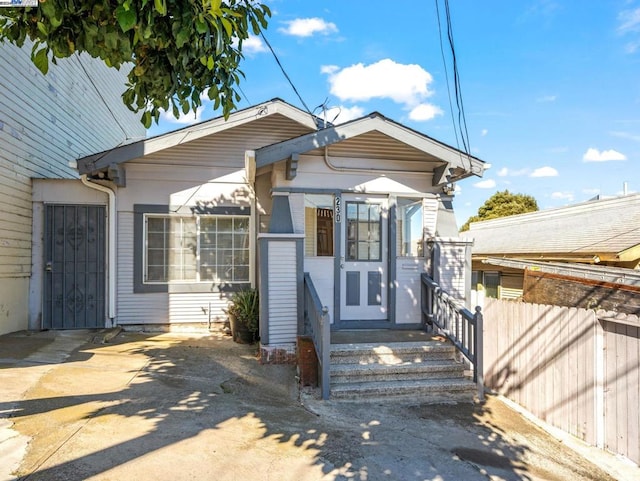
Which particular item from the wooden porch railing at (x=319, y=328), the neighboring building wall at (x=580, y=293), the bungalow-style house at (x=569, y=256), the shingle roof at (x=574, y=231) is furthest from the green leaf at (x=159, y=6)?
the shingle roof at (x=574, y=231)

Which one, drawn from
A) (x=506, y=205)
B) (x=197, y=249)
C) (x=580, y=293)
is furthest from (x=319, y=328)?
(x=506, y=205)

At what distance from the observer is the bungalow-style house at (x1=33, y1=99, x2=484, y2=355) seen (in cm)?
629

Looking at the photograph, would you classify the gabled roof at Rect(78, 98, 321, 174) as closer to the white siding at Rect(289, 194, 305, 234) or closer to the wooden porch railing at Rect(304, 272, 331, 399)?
the white siding at Rect(289, 194, 305, 234)

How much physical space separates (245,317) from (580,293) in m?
5.34

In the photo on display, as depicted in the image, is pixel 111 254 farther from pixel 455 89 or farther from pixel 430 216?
pixel 455 89

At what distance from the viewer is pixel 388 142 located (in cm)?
669

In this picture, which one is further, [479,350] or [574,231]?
[574,231]

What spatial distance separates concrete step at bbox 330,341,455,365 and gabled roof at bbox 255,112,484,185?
9.11ft

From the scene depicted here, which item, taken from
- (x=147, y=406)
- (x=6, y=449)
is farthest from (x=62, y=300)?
(x=6, y=449)

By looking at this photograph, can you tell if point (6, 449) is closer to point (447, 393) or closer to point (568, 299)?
point (447, 393)

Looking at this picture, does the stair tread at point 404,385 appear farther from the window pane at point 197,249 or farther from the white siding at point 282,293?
the window pane at point 197,249

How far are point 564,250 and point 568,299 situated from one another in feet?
17.3

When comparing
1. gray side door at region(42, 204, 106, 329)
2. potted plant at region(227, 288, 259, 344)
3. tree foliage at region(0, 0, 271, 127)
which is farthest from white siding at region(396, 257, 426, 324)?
gray side door at region(42, 204, 106, 329)

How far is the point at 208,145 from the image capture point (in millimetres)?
7840
